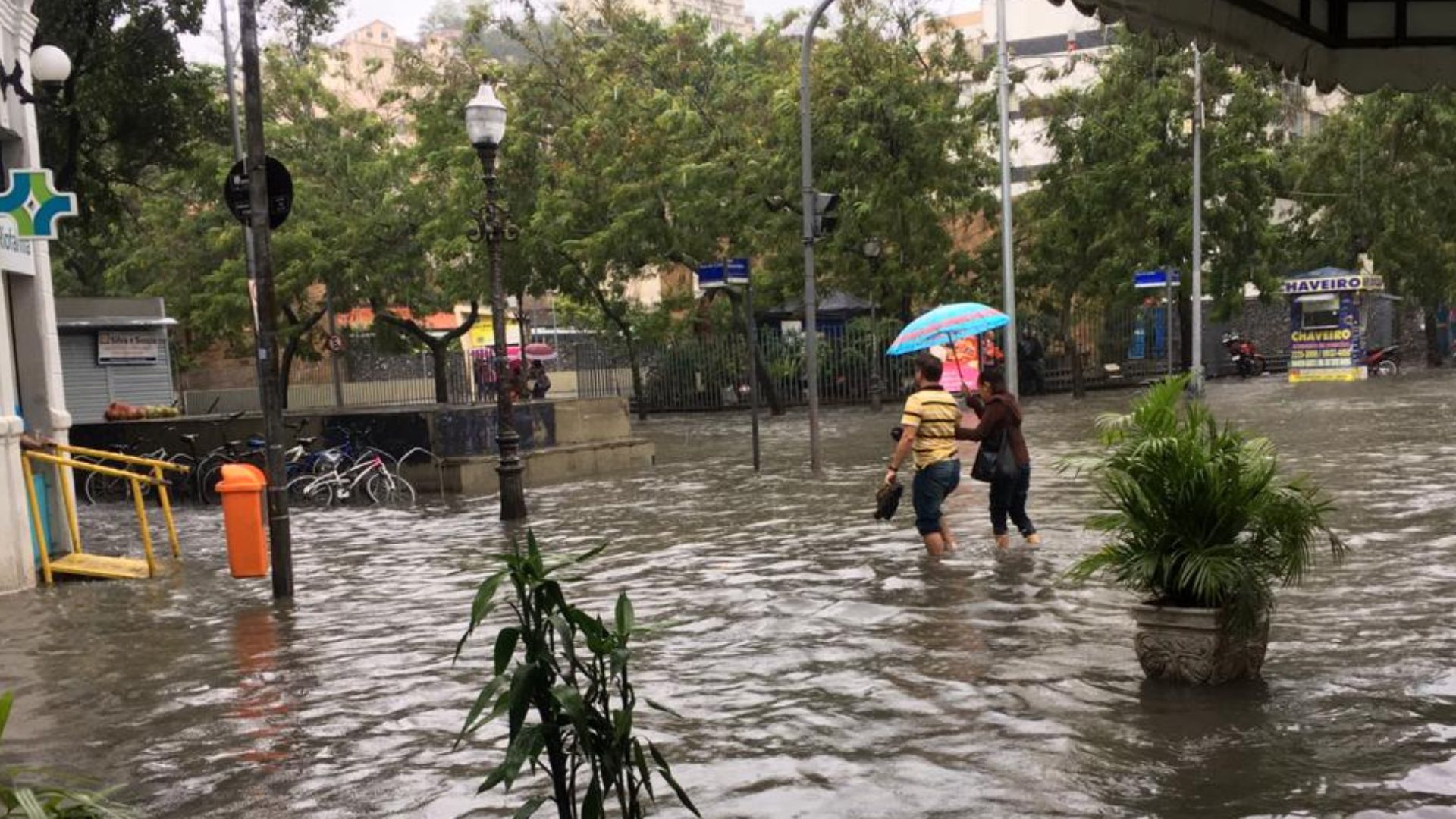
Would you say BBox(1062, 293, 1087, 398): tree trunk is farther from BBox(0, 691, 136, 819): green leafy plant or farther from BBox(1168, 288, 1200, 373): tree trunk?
BBox(0, 691, 136, 819): green leafy plant

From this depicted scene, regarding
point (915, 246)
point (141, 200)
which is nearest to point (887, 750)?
point (915, 246)

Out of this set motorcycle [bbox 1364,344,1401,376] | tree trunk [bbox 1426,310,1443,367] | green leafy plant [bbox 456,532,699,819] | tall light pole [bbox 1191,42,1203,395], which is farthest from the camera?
tree trunk [bbox 1426,310,1443,367]

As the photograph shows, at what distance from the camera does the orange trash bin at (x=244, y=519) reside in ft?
38.1

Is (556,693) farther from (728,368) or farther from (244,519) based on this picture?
(728,368)

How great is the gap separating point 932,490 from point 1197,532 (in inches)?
172

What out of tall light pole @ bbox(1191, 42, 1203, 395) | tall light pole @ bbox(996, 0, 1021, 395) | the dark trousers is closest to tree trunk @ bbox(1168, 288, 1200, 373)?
A: tall light pole @ bbox(1191, 42, 1203, 395)

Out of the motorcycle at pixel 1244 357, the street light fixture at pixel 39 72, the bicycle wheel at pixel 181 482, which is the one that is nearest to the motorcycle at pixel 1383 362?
the motorcycle at pixel 1244 357

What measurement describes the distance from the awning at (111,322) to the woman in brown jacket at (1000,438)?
21367mm

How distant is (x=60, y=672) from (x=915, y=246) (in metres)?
26.5

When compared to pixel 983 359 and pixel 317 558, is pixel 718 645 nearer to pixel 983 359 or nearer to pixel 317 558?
pixel 317 558

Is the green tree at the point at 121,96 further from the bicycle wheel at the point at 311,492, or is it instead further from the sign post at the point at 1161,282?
the sign post at the point at 1161,282

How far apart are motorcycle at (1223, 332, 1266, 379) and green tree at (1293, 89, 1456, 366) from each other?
365cm

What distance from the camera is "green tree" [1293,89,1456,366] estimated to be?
3625cm

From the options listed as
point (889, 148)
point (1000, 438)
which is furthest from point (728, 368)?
point (1000, 438)
